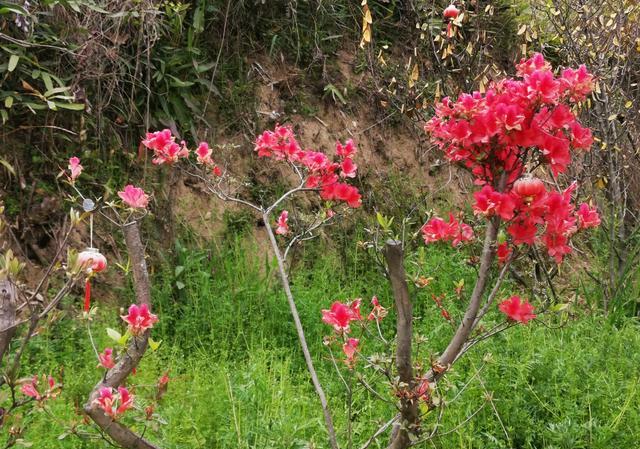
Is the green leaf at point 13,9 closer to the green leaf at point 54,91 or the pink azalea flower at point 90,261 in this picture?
the green leaf at point 54,91

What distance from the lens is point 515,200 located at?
6.23ft

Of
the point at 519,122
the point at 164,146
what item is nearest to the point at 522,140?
the point at 519,122

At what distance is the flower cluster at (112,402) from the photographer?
71.6 inches

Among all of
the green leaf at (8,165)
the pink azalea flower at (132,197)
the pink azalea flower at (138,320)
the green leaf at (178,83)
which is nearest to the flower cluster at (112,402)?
the pink azalea flower at (138,320)

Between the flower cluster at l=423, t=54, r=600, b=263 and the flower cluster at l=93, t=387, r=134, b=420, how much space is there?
1.02 metres

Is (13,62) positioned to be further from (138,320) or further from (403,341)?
(403,341)

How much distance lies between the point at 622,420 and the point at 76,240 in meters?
2.98

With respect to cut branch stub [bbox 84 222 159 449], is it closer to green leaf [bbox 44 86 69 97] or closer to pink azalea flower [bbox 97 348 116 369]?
pink azalea flower [bbox 97 348 116 369]

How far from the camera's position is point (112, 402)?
1.84 meters

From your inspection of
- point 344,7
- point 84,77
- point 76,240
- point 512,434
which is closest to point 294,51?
point 344,7

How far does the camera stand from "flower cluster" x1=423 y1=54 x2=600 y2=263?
184 centimetres

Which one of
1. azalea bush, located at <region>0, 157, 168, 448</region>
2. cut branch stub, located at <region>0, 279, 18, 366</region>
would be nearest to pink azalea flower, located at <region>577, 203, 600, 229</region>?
azalea bush, located at <region>0, 157, 168, 448</region>

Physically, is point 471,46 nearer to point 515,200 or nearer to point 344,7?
point 344,7

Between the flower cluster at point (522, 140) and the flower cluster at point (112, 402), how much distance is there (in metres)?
1.02
